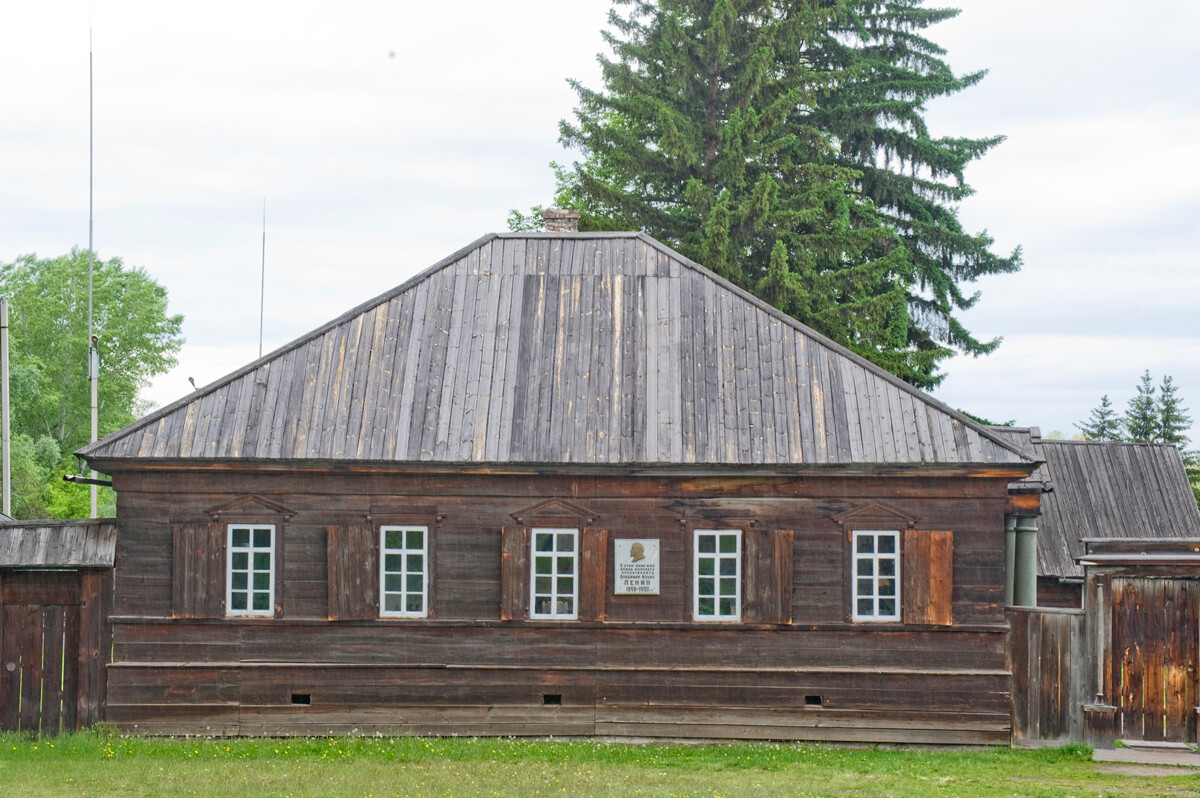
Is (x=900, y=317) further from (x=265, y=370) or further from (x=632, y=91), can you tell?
(x=265, y=370)

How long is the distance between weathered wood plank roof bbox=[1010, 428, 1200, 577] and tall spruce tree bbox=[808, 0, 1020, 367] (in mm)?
9091

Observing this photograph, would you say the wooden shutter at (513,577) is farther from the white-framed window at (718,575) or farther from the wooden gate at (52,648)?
the wooden gate at (52,648)

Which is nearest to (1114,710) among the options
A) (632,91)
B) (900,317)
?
(900,317)

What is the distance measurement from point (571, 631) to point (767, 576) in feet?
9.06

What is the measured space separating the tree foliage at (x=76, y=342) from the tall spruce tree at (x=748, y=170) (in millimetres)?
30972

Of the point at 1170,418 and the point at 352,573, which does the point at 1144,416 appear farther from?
the point at 352,573

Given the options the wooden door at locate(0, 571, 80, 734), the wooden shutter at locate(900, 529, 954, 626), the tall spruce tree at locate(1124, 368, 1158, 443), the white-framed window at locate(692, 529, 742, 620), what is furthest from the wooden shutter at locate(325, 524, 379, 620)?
the tall spruce tree at locate(1124, 368, 1158, 443)

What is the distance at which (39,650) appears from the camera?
16797 millimetres

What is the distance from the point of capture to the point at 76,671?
16984mm

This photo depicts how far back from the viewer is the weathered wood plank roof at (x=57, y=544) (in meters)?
16.7

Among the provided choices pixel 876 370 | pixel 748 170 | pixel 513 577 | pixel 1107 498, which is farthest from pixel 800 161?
pixel 513 577

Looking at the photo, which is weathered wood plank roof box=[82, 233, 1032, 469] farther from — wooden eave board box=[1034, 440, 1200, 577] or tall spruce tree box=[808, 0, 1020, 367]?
tall spruce tree box=[808, 0, 1020, 367]

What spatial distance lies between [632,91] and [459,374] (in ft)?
63.5

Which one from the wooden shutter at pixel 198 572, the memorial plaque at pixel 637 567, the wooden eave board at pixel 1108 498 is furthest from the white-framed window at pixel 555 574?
the wooden eave board at pixel 1108 498
